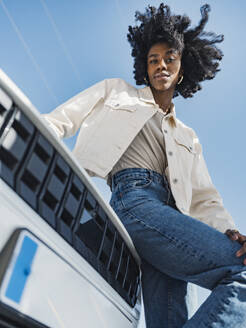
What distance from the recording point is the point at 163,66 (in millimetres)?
2447

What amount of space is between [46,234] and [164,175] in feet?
3.78

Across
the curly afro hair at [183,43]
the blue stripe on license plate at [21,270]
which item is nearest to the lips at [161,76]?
the curly afro hair at [183,43]

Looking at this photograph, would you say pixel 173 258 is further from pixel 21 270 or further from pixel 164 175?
pixel 21 270

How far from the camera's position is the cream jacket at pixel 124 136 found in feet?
6.15

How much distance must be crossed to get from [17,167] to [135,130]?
3.74ft

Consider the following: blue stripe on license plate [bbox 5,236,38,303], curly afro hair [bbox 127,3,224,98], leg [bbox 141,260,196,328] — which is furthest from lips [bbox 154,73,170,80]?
blue stripe on license plate [bbox 5,236,38,303]

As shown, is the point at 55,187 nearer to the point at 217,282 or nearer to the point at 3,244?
the point at 3,244

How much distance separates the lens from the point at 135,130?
1990 millimetres

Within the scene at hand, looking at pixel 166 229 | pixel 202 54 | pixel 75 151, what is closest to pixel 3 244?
pixel 166 229

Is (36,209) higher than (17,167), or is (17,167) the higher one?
(17,167)

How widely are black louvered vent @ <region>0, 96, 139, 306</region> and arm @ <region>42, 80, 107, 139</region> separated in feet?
2.21

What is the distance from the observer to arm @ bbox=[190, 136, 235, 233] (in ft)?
7.11

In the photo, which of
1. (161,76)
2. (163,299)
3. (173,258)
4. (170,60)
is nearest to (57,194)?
(173,258)

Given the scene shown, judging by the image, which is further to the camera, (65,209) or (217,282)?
(217,282)
